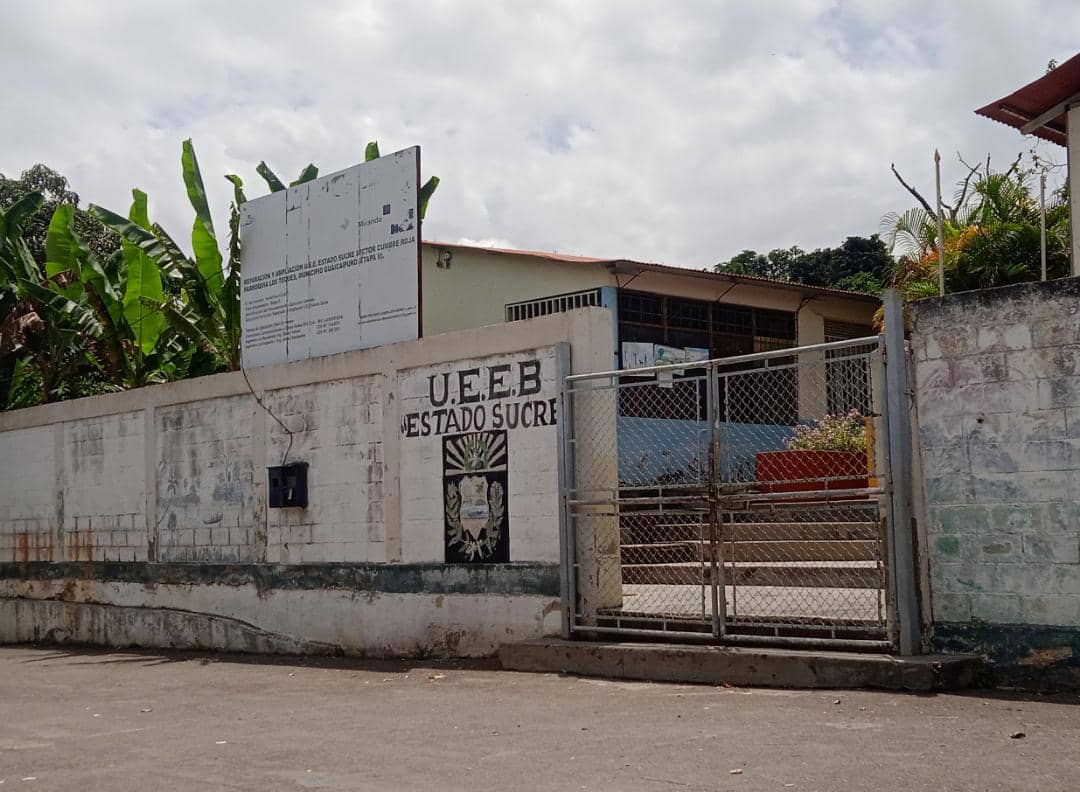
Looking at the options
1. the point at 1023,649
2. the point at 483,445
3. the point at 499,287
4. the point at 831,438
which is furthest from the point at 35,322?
the point at 1023,649

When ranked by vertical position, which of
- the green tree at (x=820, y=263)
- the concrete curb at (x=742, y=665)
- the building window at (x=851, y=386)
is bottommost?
the concrete curb at (x=742, y=665)

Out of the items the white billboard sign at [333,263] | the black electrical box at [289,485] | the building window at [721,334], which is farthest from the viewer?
the building window at [721,334]

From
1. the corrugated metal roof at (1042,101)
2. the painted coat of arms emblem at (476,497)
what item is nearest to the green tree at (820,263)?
the corrugated metal roof at (1042,101)

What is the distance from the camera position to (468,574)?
10.4 metres

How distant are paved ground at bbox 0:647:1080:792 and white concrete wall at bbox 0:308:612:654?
157 centimetres

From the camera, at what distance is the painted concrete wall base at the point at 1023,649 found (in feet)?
23.3

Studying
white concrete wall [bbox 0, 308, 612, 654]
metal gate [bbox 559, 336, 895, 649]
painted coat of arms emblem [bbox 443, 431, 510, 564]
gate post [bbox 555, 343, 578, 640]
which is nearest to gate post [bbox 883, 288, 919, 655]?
metal gate [bbox 559, 336, 895, 649]

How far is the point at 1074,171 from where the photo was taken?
40.6 ft

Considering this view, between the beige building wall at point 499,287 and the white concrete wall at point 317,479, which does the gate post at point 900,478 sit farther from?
the beige building wall at point 499,287

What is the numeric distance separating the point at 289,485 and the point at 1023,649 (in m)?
7.33

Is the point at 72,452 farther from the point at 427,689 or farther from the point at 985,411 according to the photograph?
the point at 985,411

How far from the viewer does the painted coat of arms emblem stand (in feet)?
33.5

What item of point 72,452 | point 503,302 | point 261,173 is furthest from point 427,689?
point 503,302

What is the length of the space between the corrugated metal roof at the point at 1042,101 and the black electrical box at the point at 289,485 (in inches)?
319
